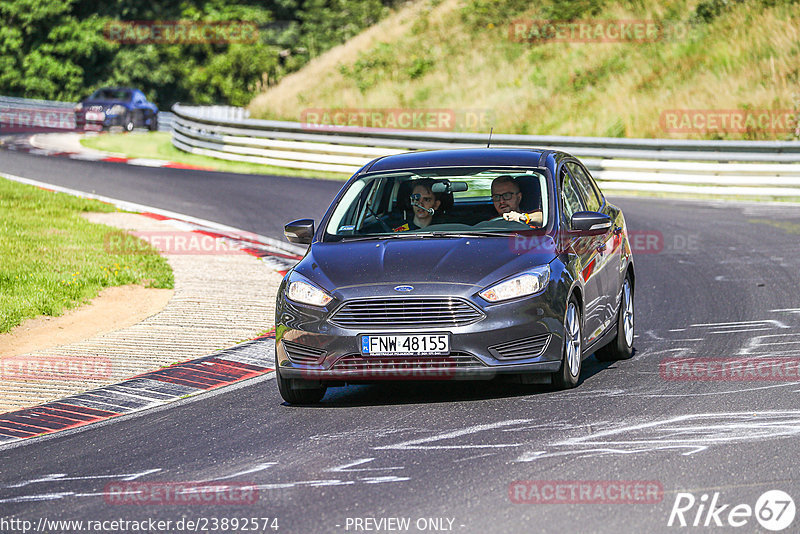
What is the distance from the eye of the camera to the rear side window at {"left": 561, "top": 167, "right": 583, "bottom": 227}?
30.5 feet

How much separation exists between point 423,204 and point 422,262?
1.10 metres

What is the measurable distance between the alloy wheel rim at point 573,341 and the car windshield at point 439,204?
29.9 inches

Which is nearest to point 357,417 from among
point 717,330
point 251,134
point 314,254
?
point 314,254

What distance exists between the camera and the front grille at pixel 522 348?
313 inches

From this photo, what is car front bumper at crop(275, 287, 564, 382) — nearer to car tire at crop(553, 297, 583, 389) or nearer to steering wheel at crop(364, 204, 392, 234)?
car tire at crop(553, 297, 583, 389)

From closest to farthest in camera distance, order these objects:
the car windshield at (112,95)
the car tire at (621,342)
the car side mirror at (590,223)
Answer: the car side mirror at (590,223) < the car tire at (621,342) < the car windshield at (112,95)

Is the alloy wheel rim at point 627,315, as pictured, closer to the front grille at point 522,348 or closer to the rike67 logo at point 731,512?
the front grille at point 522,348

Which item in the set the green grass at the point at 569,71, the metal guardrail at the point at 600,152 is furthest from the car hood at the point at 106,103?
the metal guardrail at the point at 600,152

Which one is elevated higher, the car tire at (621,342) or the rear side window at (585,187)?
the rear side window at (585,187)

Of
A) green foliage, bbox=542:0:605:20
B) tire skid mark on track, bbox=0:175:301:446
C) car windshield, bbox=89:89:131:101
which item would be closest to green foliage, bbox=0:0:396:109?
car windshield, bbox=89:89:131:101

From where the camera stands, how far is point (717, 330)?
1081cm

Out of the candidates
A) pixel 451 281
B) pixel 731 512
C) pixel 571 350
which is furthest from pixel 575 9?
pixel 731 512

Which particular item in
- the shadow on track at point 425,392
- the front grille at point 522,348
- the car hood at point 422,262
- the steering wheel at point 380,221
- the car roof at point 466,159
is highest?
the car roof at point 466,159

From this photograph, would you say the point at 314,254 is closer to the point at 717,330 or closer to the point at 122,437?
the point at 122,437
